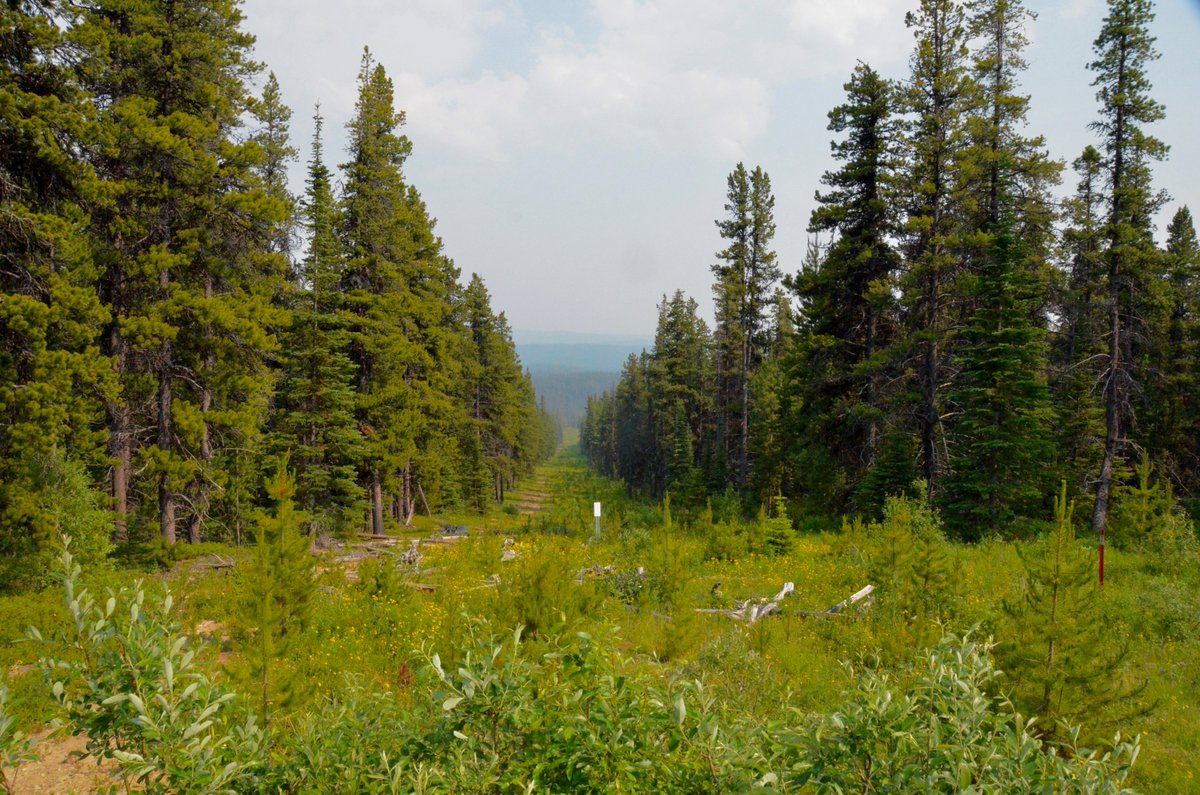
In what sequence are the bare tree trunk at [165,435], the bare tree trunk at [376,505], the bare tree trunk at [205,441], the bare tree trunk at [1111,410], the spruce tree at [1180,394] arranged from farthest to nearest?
1. the spruce tree at [1180,394]
2. the bare tree trunk at [376,505]
3. the bare tree trunk at [1111,410]
4. the bare tree trunk at [205,441]
5. the bare tree trunk at [165,435]

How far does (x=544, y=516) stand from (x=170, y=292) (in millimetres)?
12757

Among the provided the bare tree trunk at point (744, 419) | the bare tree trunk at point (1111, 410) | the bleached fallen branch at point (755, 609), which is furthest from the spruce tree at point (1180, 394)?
the bleached fallen branch at point (755, 609)

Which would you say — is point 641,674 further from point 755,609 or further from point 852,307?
point 852,307

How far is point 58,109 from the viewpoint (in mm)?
11148

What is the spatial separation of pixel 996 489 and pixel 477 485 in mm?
32571

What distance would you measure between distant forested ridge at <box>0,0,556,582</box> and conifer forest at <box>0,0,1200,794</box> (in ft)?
0.31

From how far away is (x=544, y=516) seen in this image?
2128 centimetres

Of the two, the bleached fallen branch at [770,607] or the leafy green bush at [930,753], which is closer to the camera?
the leafy green bush at [930,753]

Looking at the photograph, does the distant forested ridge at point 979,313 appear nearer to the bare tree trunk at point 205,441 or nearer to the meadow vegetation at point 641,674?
the meadow vegetation at point 641,674

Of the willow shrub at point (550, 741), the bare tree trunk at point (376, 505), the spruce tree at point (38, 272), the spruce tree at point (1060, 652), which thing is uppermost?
the spruce tree at point (38, 272)

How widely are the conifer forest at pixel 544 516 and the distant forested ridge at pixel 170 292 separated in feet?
0.31

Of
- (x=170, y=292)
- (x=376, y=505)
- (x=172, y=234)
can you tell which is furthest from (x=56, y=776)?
(x=376, y=505)

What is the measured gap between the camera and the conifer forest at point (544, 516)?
2766 mm

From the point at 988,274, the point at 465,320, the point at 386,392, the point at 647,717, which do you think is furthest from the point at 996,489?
the point at 465,320
